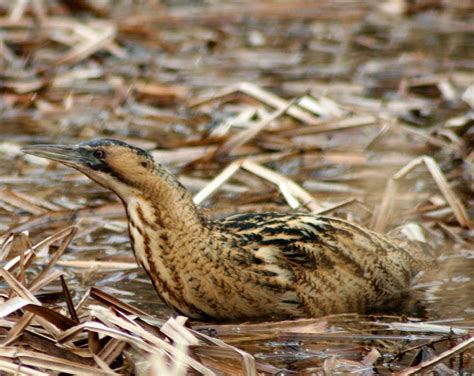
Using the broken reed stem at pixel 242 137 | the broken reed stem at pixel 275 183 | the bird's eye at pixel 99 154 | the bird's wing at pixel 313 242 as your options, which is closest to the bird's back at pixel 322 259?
the bird's wing at pixel 313 242

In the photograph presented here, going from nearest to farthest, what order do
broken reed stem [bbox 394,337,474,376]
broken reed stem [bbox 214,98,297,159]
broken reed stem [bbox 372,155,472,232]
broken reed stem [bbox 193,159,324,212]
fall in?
broken reed stem [bbox 394,337,474,376] → broken reed stem [bbox 372,155,472,232] → broken reed stem [bbox 193,159,324,212] → broken reed stem [bbox 214,98,297,159]

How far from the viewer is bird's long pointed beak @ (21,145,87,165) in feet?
14.1

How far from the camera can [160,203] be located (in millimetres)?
4344

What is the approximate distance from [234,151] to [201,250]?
2385 millimetres

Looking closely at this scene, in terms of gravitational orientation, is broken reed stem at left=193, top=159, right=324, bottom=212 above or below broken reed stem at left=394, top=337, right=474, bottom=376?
above

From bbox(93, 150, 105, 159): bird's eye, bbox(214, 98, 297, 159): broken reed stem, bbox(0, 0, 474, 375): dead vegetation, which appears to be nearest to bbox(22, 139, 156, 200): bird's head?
bbox(93, 150, 105, 159): bird's eye

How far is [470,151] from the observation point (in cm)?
649

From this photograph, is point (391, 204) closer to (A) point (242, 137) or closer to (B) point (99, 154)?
(A) point (242, 137)

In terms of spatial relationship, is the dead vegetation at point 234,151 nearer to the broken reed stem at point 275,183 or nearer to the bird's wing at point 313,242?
the broken reed stem at point 275,183

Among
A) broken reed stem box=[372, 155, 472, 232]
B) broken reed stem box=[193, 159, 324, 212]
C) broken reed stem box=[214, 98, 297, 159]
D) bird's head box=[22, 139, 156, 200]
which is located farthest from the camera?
broken reed stem box=[214, 98, 297, 159]

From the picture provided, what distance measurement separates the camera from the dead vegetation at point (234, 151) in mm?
3759

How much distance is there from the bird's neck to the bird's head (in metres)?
0.03

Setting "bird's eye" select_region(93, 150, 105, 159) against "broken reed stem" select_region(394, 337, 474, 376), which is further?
"bird's eye" select_region(93, 150, 105, 159)

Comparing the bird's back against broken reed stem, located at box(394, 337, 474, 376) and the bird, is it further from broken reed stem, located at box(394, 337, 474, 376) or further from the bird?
→ broken reed stem, located at box(394, 337, 474, 376)
